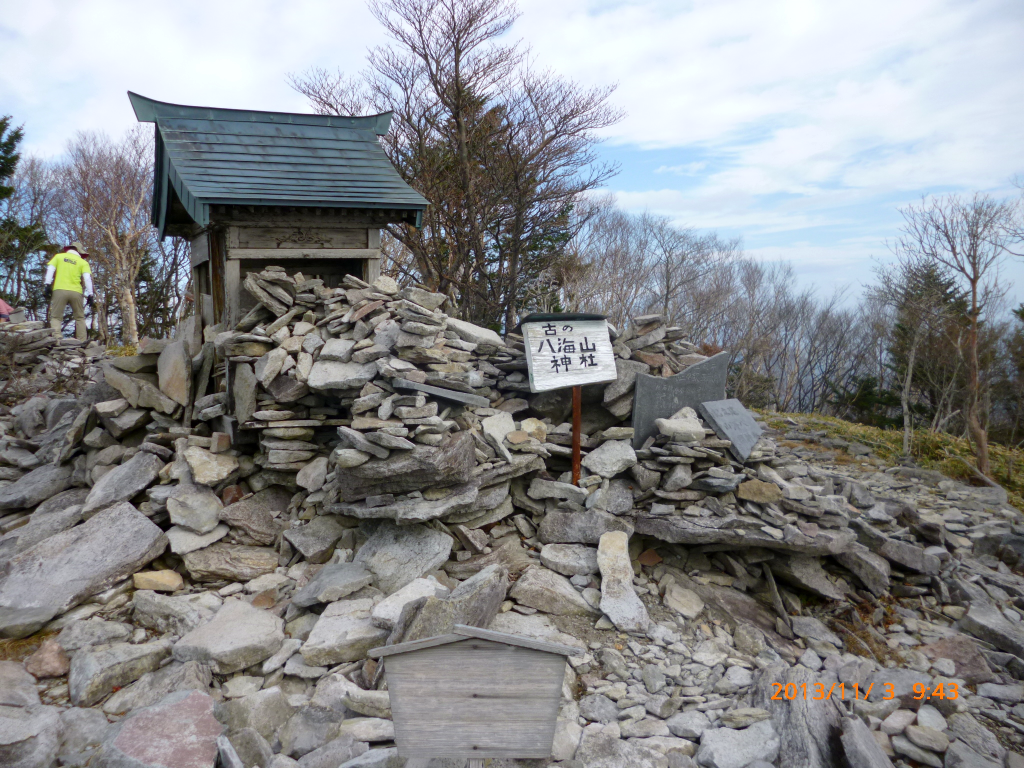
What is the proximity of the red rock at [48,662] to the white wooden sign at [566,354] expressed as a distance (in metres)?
4.30

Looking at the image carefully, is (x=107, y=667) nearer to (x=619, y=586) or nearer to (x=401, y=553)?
(x=401, y=553)

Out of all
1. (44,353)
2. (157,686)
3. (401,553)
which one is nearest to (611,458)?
(401,553)

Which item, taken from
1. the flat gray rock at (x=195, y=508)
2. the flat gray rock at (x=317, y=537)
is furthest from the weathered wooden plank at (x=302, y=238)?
the flat gray rock at (x=317, y=537)

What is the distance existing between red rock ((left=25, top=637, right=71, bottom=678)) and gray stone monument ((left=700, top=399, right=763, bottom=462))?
237 inches

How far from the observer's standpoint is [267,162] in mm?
7957

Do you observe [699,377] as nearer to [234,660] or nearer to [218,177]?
[234,660]

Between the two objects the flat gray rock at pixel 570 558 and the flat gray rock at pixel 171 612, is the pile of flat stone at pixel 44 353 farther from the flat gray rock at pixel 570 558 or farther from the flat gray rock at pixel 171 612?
the flat gray rock at pixel 570 558

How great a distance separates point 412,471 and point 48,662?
9.36 feet

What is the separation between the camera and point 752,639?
5.20 m

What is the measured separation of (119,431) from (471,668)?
6123mm

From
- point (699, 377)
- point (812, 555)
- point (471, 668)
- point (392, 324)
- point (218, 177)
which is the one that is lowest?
point (812, 555)

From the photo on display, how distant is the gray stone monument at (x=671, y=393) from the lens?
6676mm

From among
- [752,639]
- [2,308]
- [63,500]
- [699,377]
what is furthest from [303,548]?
[2,308]
